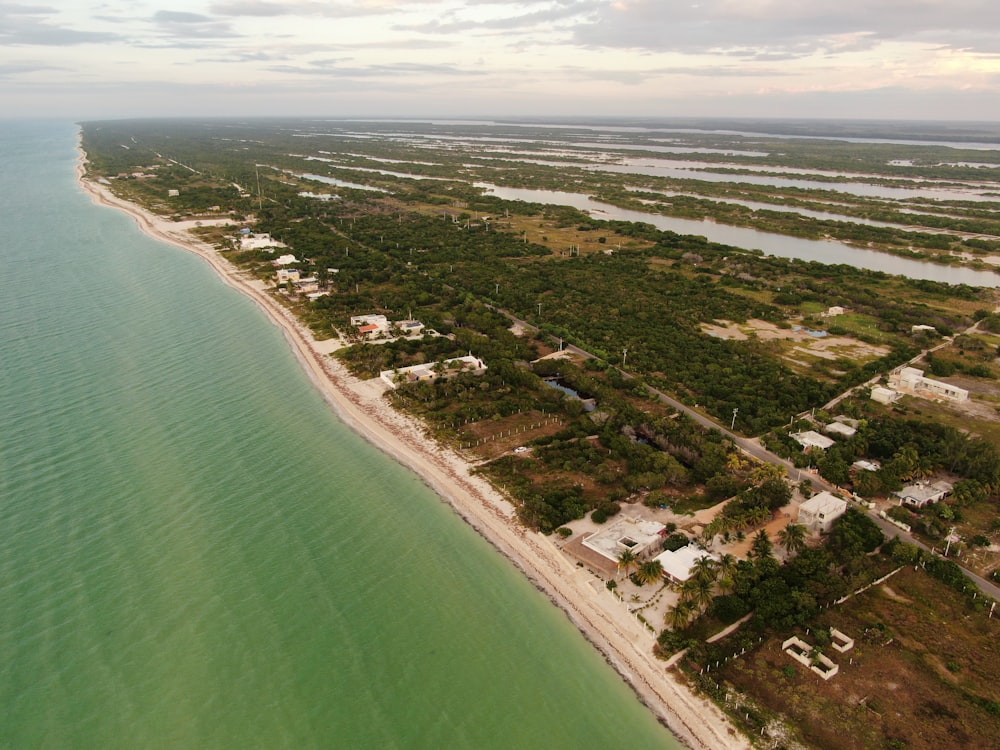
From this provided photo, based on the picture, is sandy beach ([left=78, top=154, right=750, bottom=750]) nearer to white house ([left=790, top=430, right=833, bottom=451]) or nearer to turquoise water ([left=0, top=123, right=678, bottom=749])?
turquoise water ([left=0, top=123, right=678, bottom=749])

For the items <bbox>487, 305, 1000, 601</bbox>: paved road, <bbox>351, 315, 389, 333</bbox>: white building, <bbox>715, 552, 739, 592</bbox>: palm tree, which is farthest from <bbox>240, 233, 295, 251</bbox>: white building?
<bbox>715, 552, 739, 592</bbox>: palm tree

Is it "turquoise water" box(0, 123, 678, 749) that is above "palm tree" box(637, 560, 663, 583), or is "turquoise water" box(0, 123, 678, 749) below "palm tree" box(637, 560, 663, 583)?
below

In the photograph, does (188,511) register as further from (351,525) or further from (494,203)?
(494,203)

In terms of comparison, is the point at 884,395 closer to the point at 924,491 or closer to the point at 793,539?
the point at 924,491

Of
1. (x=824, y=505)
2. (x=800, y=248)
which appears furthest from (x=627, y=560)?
(x=800, y=248)

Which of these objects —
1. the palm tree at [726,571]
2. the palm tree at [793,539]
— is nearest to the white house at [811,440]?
the palm tree at [793,539]

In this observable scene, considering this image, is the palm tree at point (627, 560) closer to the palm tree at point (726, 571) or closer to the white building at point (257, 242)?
the palm tree at point (726, 571)
